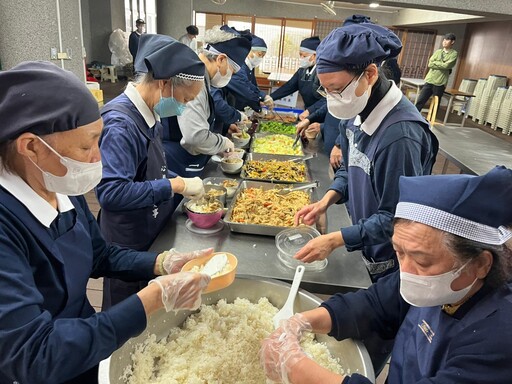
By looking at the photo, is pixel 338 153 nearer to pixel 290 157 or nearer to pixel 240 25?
pixel 290 157

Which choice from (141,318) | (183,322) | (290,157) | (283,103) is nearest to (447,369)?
(141,318)

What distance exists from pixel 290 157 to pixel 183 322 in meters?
1.81

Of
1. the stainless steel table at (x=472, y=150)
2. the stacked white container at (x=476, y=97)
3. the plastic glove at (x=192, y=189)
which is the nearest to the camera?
the plastic glove at (x=192, y=189)

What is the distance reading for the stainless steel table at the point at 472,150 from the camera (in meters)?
3.47

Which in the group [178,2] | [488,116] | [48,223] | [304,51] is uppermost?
[178,2]

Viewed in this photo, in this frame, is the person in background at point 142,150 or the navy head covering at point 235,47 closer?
the person in background at point 142,150

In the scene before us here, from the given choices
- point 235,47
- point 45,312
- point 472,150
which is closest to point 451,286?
point 45,312

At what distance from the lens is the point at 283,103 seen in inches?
230

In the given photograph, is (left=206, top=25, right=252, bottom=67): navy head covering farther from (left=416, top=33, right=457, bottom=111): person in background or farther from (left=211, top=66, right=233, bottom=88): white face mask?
(left=416, top=33, right=457, bottom=111): person in background

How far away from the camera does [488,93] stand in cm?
848

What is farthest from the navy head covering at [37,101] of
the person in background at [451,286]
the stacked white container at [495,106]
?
the stacked white container at [495,106]

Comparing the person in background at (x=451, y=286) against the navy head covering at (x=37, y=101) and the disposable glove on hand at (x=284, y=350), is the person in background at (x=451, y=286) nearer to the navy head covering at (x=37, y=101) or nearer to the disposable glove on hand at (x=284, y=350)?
the disposable glove on hand at (x=284, y=350)

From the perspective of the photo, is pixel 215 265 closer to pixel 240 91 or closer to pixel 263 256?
pixel 263 256

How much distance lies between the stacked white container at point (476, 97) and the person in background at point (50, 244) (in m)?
9.86
